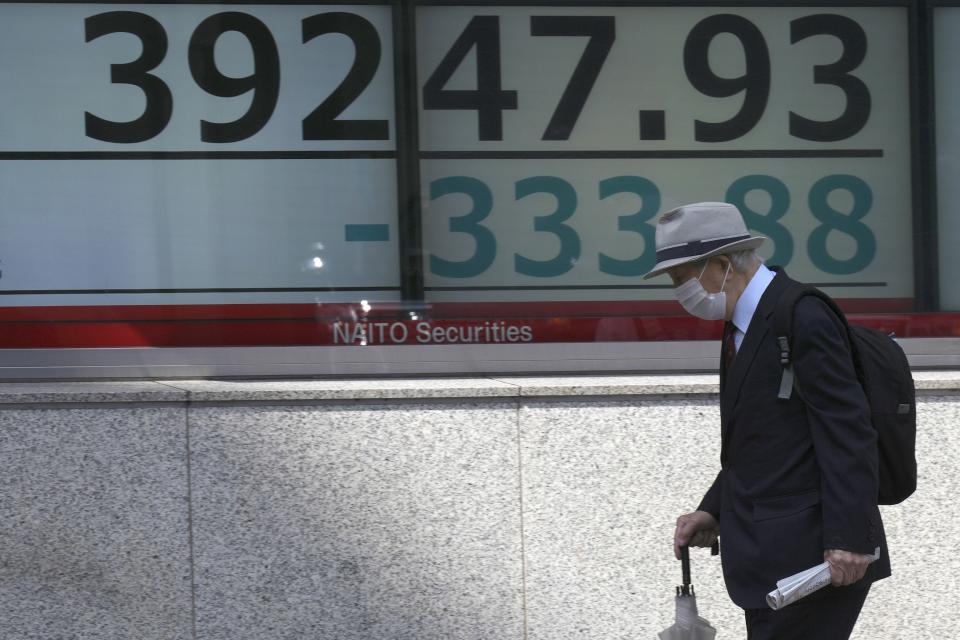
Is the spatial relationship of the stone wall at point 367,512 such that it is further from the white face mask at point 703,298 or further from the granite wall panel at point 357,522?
the white face mask at point 703,298

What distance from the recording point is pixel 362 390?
195 inches

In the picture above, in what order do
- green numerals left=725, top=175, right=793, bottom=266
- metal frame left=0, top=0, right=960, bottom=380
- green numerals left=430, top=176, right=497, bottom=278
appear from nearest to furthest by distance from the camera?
metal frame left=0, top=0, right=960, bottom=380 → green numerals left=430, top=176, right=497, bottom=278 → green numerals left=725, top=175, right=793, bottom=266

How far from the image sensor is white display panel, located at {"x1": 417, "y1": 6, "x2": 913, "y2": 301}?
18.1 feet

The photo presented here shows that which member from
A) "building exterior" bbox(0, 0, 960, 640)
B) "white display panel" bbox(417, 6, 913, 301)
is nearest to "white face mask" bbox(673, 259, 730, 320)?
"building exterior" bbox(0, 0, 960, 640)

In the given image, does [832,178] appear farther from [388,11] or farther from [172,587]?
[172,587]

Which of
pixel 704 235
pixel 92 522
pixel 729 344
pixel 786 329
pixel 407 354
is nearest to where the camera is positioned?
pixel 786 329

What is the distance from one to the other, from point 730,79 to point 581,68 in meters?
0.72

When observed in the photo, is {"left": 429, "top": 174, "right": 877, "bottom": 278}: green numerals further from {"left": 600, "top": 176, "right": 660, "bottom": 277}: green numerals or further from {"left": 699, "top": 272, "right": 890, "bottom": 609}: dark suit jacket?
{"left": 699, "top": 272, "right": 890, "bottom": 609}: dark suit jacket

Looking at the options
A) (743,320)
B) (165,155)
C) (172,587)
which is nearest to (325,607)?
(172,587)

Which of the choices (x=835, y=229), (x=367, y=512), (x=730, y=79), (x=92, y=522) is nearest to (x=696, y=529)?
(x=367, y=512)

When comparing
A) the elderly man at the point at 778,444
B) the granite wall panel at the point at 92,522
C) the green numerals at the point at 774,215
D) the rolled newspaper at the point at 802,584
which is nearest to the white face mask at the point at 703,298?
the elderly man at the point at 778,444

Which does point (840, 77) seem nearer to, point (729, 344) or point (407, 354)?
point (407, 354)

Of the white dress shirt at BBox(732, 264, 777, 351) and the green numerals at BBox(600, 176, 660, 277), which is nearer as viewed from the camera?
the white dress shirt at BBox(732, 264, 777, 351)

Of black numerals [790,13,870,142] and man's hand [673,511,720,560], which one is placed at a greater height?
black numerals [790,13,870,142]
